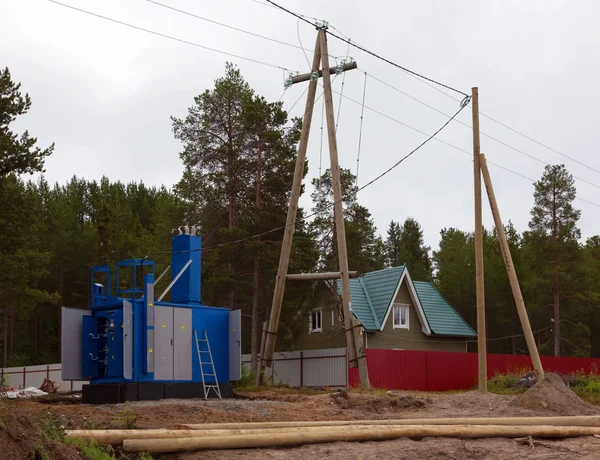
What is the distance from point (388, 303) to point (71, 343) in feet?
75.7

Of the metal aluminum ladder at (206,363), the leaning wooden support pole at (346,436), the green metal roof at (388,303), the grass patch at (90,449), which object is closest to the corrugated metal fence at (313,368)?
the green metal roof at (388,303)

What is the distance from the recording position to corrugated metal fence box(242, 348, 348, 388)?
29.8m

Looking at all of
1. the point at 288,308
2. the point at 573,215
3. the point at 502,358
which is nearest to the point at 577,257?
the point at 573,215

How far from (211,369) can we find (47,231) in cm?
4786

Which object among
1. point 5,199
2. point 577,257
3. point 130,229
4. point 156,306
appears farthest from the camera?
point 130,229

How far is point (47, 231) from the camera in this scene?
214ft

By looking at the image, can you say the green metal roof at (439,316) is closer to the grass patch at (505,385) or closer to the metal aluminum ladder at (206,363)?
the grass patch at (505,385)

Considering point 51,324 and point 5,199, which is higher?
point 5,199

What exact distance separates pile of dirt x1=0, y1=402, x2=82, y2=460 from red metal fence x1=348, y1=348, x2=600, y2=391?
2189 centimetres

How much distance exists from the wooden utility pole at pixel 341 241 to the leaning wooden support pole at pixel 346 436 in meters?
10.2

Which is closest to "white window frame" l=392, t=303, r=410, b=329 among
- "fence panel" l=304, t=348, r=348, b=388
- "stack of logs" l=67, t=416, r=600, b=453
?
"fence panel" l=304, t=348, r=348, b=388

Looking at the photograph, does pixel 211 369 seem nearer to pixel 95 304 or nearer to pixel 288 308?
pixel 95 304

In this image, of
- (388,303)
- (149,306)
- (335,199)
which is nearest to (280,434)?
(149,306)

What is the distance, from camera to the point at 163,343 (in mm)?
20000
